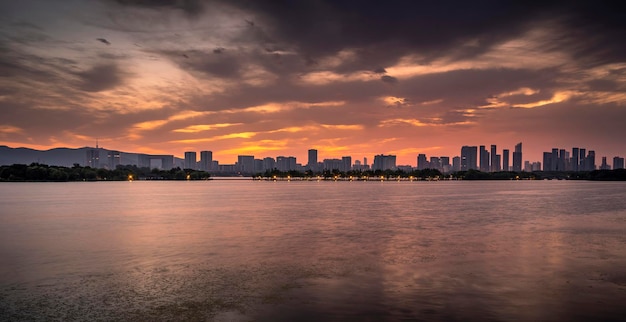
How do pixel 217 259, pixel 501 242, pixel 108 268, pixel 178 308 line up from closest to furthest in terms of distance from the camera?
pixel 178 308 < pixel 108 268 < pixel 217 259 < pixel 501 242

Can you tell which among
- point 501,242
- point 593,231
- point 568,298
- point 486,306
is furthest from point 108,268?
point 593,231

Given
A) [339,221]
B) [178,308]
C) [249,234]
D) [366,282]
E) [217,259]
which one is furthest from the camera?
[339,221]

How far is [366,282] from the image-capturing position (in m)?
21.1

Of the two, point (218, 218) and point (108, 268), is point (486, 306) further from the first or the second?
point (218, 218)

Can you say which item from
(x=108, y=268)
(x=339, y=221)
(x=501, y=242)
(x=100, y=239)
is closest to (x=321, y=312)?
(x=108, y=268)

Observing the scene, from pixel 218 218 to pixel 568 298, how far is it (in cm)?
4178

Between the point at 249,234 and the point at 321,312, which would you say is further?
the point at 249,234

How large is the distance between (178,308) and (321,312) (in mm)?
5418

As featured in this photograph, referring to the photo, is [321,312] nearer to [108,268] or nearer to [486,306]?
[486,306]

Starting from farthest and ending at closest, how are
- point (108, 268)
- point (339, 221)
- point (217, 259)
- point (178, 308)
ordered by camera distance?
point (339, 221), point (217, 259), point (108, 268), point (178, 308)

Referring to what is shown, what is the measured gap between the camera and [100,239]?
36.0m

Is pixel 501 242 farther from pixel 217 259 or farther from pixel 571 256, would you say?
pixel 217 259

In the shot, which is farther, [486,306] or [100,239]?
[100,239]

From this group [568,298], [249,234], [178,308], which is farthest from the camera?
[249,234]
